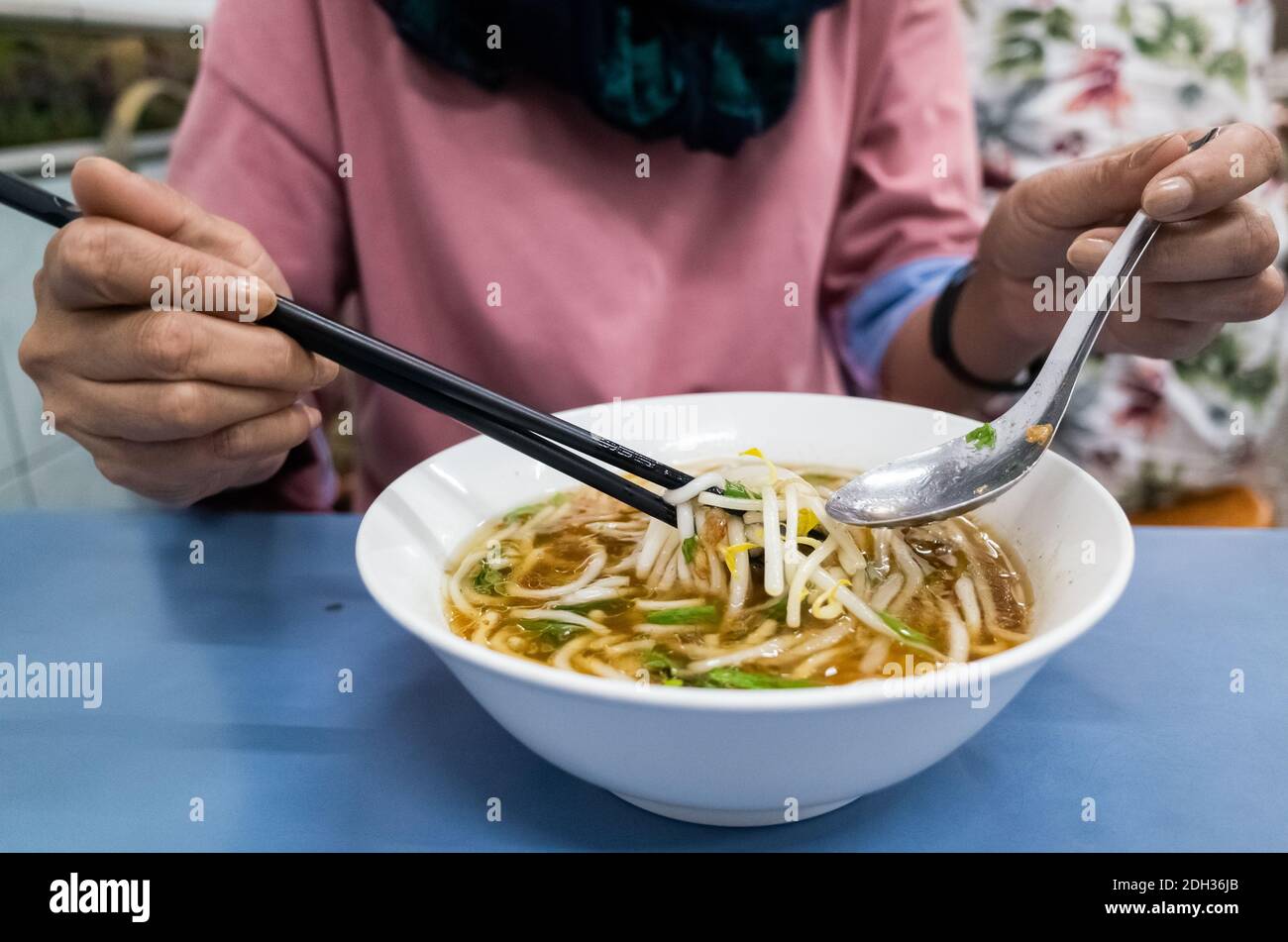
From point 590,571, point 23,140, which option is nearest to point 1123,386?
point 590,571

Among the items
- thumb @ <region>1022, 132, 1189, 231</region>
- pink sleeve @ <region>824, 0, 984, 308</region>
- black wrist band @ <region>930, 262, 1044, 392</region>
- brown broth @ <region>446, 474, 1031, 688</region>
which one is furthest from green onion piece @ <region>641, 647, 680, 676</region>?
pink sleeve @ <region>824, 0, 984, 308</region>

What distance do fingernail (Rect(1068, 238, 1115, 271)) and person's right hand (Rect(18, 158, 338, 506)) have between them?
949 mm

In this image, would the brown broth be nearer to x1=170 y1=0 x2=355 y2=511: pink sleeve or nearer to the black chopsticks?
the black chopsticks

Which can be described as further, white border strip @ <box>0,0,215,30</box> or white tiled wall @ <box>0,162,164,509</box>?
white tiled wall @ <box>0,162,164,509</box>

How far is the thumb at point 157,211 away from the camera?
1016 mm

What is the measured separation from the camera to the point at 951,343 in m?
1.77

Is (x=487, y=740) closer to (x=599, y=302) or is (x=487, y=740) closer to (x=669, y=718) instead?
(x=669, y=718)

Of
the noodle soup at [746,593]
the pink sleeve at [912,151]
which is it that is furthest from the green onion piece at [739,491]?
the pink sleeve at [912,151]

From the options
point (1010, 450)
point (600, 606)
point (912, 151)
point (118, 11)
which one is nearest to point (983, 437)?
point (1010, 450)

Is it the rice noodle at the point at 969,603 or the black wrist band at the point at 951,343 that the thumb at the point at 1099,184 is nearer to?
the black wrist band at the point at 951,343

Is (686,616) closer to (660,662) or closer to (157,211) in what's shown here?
(660,662)

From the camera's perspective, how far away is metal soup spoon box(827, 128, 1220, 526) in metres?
1.07

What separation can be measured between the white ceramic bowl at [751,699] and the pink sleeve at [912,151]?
1015mm
